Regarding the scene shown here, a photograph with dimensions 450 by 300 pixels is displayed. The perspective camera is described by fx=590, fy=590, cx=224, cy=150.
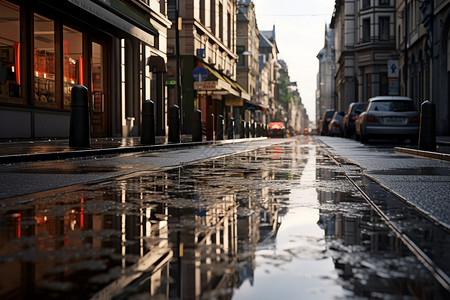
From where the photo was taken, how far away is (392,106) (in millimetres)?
20391

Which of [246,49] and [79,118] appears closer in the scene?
[79,118]

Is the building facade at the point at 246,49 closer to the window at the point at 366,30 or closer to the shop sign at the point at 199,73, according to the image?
the window at the point at 366,30

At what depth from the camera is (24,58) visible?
16938 millimetres

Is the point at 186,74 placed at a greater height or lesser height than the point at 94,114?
greater

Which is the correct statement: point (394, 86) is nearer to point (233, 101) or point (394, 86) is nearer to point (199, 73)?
point (233, 101)

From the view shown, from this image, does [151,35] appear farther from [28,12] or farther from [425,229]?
[425,229]

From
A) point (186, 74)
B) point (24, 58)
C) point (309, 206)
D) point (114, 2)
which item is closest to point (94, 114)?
point (114, 2)

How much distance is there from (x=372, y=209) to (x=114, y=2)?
58.7 feet

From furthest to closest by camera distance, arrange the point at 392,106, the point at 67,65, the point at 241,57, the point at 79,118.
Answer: the point at 241,57 → the point at 392,106 → the point at 67,65 → the point at 79,118

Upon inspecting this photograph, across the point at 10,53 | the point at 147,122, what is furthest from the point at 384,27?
the point at 10,53

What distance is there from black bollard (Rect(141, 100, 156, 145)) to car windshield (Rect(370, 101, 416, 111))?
814cm

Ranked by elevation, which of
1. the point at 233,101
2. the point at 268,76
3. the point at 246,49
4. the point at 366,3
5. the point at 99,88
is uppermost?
Answer: the point at 366,3

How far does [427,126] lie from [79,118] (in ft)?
24.9

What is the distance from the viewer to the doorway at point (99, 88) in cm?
2250
